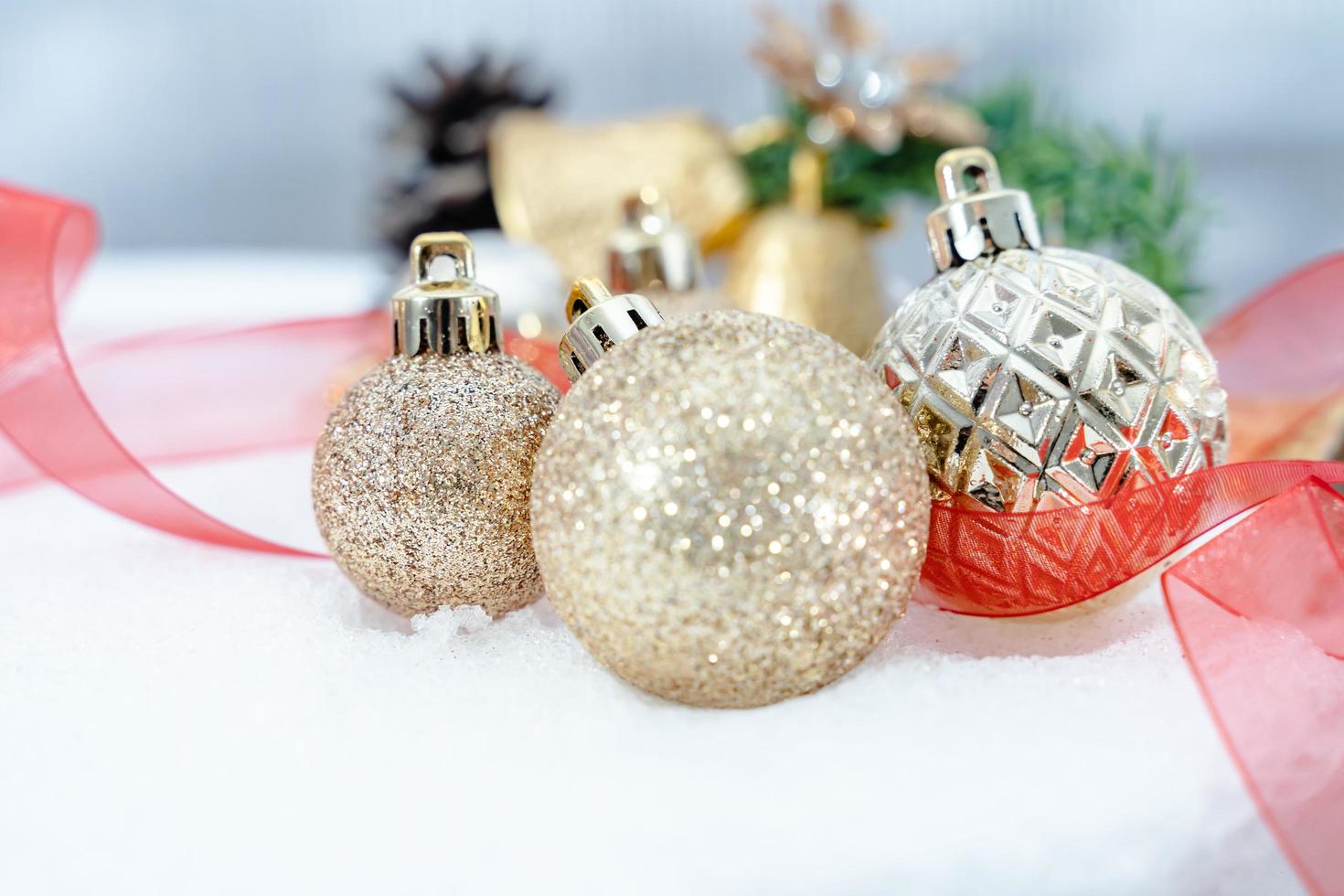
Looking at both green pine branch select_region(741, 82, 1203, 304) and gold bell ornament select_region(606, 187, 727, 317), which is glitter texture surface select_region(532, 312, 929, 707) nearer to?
gold bell ornament select_region(606, 187, 727, 317)

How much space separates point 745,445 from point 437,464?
130 mm

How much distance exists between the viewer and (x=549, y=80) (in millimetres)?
1492

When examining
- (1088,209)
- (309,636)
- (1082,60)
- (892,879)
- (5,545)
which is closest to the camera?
(892,879)

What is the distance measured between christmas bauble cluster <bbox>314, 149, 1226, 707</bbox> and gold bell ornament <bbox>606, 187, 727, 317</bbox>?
0.24 meters

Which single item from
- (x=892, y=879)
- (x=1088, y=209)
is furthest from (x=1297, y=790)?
(x=1088, y=209)

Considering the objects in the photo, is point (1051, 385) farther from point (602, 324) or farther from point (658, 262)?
point (658, 262)

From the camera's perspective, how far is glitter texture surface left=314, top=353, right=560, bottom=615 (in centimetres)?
40

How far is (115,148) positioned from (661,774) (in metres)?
1.54

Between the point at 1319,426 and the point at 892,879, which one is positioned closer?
the point at 892,879

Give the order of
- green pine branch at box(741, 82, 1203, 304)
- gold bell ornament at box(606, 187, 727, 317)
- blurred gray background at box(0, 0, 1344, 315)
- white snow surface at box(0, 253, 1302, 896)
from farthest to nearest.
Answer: blurred gray background at box(0, 0, 1344, 315)
green pine branch at box(741, 82, 1203, 304)
gold bell ornament at box(606, 187, 727, 317)
white snow surface at box(0, 253, 1302, 896)

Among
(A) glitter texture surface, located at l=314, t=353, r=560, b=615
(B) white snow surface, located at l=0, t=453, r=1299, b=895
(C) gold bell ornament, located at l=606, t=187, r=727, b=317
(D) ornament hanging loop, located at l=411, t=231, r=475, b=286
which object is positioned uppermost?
(D) ornament hanging loop, located at l=411, t=231, r=475, b=286

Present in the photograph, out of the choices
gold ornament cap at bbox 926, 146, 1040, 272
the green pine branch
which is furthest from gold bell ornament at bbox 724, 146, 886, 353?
gold ornament cap at bbox 926, 146, 1040, 272

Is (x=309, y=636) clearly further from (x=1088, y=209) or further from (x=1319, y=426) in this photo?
(x=1088, y=209)

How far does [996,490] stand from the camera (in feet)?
1.34
